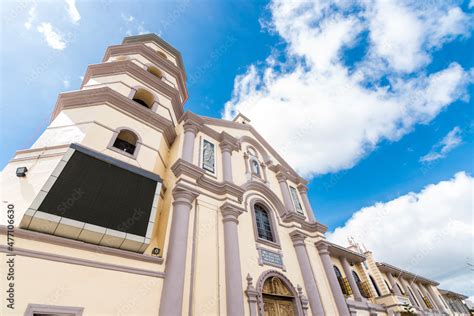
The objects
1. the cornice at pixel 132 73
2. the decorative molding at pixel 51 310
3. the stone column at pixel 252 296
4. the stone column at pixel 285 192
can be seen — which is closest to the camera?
the decorative molding at pixel 51 310

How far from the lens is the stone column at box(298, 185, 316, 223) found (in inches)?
524

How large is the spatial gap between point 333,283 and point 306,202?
5.05 m

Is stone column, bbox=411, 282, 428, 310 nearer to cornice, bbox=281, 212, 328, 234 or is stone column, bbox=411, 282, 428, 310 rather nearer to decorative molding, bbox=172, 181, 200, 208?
cornice, bbox=281, 212, 328, 234

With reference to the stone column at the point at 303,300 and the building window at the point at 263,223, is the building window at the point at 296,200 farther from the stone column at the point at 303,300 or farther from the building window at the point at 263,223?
the stone column at the point at 303,300

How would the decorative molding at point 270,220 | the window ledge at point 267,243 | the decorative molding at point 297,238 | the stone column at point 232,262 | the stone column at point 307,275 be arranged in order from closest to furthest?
the stone column at point 232,262, the stone column at point 307,275, the window ledge at point 267,243, the decorative molding at point 270,220, the decorative molding at point 297,238

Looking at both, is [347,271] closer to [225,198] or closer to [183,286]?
[225,198]

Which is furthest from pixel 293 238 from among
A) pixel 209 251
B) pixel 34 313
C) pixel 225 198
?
pixel 34 313

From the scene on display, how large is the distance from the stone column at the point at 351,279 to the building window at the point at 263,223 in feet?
21.9

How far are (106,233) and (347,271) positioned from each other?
1413 cm

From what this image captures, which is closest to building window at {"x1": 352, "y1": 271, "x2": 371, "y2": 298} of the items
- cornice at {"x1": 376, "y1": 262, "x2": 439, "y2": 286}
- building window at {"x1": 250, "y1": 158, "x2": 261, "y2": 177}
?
cornice at {"x1": 376, "y1": 262, "x2": 439, "y2": 286}

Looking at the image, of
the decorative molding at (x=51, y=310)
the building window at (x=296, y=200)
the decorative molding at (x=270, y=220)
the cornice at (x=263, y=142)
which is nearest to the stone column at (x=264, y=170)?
the decorative molding at (x=270, y=220)

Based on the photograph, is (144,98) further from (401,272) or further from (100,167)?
(401,272)

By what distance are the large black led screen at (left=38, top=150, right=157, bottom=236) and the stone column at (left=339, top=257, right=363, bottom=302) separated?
40.6ft

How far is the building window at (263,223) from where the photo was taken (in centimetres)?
979
